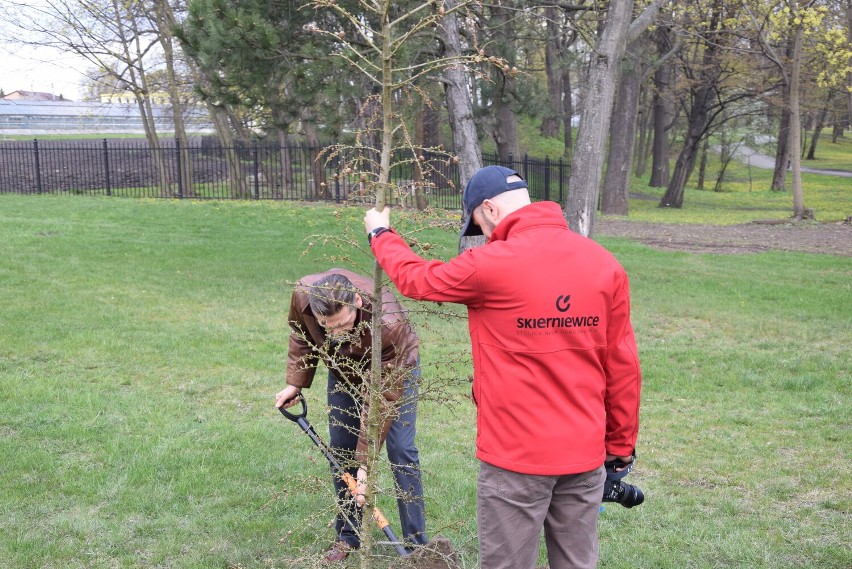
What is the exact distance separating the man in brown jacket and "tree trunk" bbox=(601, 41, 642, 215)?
66.7 ft

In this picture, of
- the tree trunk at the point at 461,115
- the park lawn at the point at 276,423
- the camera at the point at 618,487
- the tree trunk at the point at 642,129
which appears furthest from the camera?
the tree trunk at the point at 642,129

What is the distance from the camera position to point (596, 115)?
966cm

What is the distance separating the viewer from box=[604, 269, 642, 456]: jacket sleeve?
8.91 feet

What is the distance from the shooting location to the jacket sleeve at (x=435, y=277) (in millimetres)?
2576

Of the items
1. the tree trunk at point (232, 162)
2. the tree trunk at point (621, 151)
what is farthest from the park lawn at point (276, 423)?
the tree trunk at point (621, 151)

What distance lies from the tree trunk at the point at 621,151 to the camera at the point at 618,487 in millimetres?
20946

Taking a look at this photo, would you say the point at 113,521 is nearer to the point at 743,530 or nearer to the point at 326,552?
the point at 326,552

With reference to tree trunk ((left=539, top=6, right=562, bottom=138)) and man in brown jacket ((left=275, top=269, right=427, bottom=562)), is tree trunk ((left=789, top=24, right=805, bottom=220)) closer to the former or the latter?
tree trunk ((left=539, top=6, right=562, bottom=138))

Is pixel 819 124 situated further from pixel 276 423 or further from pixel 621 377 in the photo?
pixel 621 377

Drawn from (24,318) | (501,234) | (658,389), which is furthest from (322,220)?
(501,234)

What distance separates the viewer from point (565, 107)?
34.2 m

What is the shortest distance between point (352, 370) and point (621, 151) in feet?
70.8

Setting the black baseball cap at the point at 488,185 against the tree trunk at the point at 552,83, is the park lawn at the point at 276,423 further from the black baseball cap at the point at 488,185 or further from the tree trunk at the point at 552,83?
the tree trunk at the point at 552,83

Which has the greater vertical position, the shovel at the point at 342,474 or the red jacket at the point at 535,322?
the red jacket at the point at 535,322
